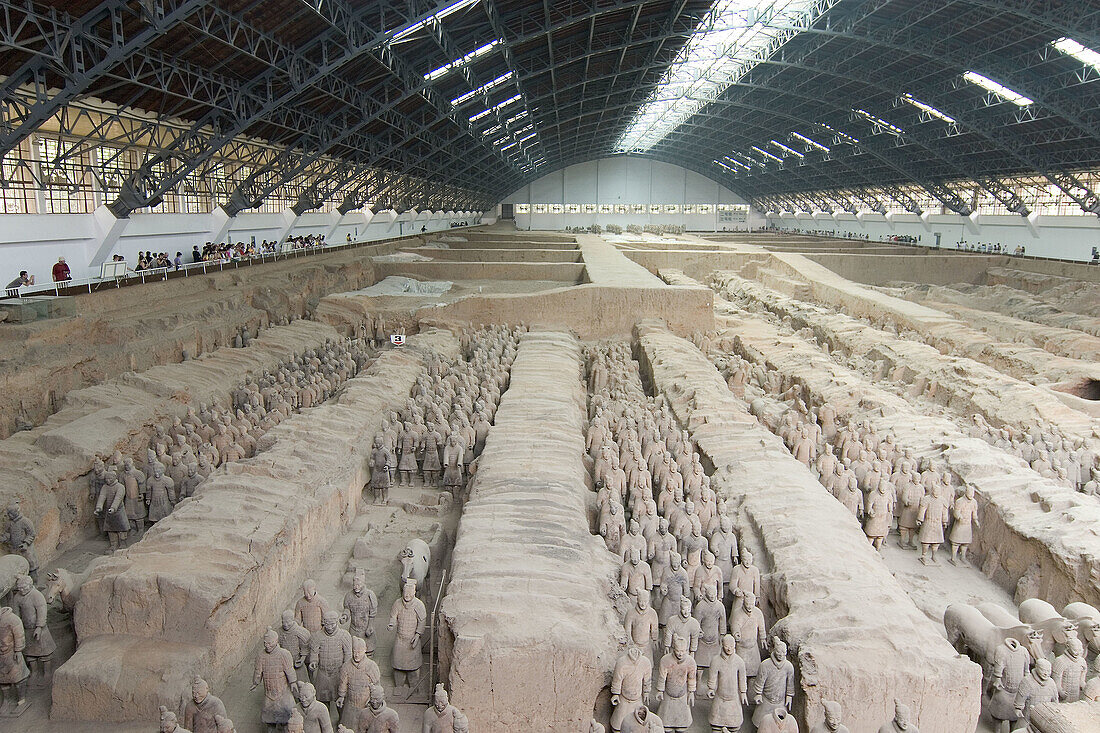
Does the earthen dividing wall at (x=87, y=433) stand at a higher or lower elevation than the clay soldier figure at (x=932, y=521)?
higher

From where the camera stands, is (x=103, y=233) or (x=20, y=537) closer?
(x=20, y=537)

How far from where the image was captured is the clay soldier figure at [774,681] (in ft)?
14.2

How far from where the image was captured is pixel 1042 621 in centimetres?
520

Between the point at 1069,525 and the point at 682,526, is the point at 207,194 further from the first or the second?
the point at 1069,525

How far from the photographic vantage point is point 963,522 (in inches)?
277

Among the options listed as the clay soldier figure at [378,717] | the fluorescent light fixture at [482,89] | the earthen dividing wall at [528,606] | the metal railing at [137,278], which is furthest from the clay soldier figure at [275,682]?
the fluorescent light fixture at [482,89]

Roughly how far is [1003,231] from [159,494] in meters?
33.0

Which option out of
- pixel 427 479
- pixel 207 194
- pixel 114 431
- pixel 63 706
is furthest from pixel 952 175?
pixel 63 706

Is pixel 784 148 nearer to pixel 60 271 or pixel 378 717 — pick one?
pixel 60 271

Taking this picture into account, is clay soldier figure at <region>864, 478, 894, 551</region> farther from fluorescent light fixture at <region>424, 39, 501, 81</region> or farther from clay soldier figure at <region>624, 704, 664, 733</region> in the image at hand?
fluorescent light fixture at <region>424, 39, 501, 81</region>

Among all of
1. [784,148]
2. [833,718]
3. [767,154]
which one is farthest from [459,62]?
[767,154]

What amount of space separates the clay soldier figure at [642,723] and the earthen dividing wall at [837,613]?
96cm

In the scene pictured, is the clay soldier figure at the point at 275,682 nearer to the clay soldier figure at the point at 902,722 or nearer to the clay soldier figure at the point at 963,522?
the clay soldier figure at the point at 902,722

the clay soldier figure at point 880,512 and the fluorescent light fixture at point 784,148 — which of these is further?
the fluorescent light fixture at point 784,148
